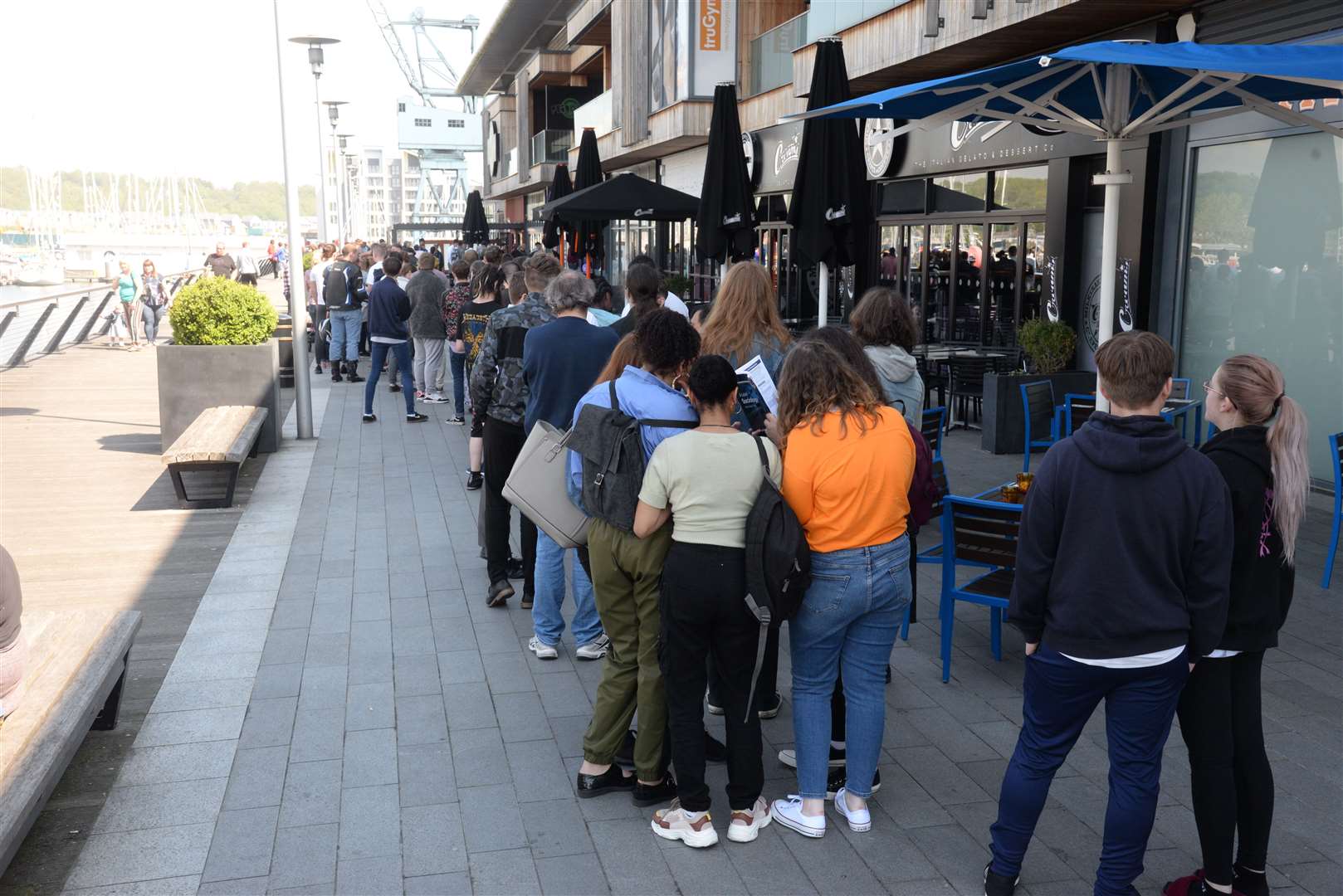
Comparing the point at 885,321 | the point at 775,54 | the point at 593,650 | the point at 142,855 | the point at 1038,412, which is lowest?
the point at 142,855

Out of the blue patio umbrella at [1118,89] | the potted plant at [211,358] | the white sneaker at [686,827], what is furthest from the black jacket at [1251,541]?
the potted plant at [211,358]

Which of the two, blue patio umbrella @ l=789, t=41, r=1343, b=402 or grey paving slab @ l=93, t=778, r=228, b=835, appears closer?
grey paving slab @ l=93, t=778, r=228, b=835

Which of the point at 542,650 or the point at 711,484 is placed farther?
the point at 542,650

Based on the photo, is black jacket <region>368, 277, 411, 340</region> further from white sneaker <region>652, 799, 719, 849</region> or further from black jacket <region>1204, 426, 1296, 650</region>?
black jacket <region>1204, 426, 1296, 650</region>

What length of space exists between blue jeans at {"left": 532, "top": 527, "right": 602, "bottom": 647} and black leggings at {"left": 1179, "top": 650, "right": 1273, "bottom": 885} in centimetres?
298

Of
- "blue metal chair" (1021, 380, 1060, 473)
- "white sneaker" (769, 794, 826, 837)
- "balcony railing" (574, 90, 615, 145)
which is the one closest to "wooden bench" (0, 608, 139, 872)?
"white sneaker" (769, 794, 826, 837)

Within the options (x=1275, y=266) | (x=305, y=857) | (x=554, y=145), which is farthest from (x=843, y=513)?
(x=554, y=145)

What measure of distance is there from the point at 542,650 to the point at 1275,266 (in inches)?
286

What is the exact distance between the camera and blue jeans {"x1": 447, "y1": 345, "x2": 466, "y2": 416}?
1282 centimetres

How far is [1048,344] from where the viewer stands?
11.1 meters

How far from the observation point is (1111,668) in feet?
10.7

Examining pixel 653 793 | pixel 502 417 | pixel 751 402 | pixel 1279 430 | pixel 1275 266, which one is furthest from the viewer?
pixel 1275 266

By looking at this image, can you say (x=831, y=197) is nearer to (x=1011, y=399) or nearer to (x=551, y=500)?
(x=1011, y=399)

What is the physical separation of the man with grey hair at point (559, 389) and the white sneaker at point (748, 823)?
1824 millimetres
